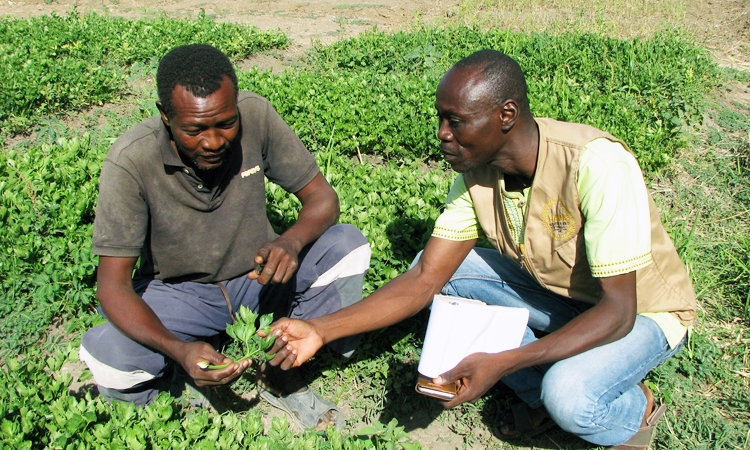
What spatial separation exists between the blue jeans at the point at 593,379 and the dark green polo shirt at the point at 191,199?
1.39m

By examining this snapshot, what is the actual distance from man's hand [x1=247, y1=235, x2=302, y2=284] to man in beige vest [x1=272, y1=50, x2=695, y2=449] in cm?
25

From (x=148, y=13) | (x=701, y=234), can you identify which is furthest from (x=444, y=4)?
(x=701, y=234)

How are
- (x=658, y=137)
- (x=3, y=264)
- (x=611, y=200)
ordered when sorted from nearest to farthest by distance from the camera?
(x=611, y=200) < (x=3, y=264) < (x=658, y=137)

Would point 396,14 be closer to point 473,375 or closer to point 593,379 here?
point 593,379

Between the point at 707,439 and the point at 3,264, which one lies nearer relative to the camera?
the point at 707,439

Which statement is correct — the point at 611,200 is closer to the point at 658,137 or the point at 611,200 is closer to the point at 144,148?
the point at 144,148

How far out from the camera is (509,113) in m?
2.68

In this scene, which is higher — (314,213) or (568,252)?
(568,252)

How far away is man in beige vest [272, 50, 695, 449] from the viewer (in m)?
2.63

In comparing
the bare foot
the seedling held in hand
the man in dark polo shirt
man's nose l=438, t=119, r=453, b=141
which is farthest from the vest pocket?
the seedling held in hand

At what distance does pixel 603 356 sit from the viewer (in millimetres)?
2867

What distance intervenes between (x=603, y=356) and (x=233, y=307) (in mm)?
1746

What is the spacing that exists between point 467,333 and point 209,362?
102cm

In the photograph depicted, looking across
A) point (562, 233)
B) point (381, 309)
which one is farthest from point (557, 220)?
point (381, 309)
